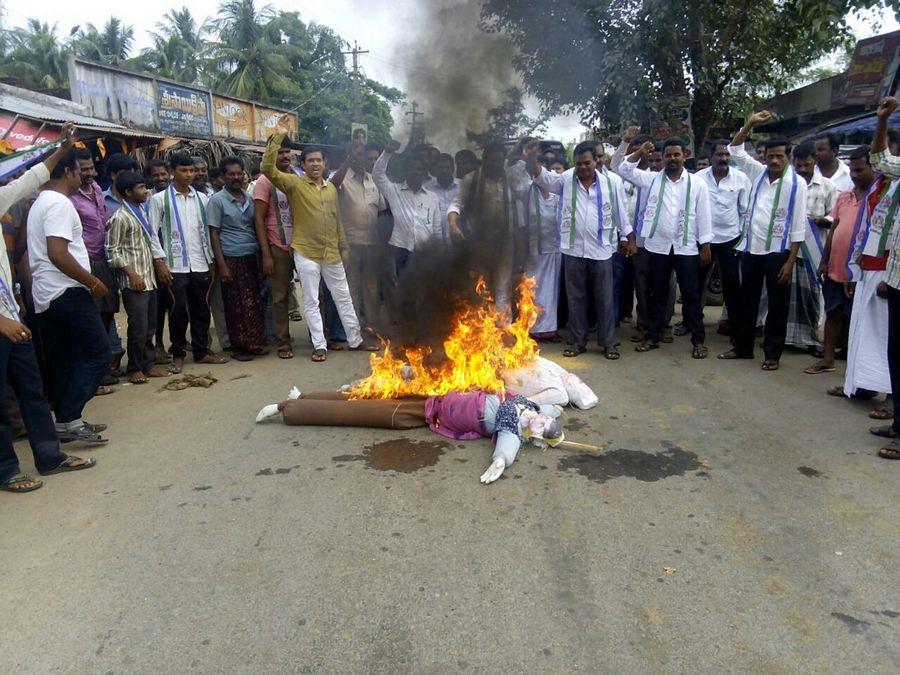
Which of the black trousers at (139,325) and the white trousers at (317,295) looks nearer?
the black trousers at (139,325)

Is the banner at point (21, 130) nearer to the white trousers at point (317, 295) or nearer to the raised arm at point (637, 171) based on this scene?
the white trousers at point (317, 295)

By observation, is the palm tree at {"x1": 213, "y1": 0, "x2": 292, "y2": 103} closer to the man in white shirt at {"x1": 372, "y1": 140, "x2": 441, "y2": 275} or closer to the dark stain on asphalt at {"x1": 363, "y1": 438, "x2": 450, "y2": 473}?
the man in white shirt at {"x1": 372, "y1": 140, "x2": 441, "y2": 275}

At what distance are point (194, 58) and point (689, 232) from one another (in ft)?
103

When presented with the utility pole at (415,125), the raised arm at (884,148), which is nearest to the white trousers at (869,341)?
the raised arm at (884,148)

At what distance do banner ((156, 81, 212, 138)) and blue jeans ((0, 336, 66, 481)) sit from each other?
1384 cm

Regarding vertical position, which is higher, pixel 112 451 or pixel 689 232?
pixel 689 232

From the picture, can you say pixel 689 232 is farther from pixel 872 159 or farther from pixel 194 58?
pixel 194 58

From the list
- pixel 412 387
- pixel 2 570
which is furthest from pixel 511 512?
pixel 2 570

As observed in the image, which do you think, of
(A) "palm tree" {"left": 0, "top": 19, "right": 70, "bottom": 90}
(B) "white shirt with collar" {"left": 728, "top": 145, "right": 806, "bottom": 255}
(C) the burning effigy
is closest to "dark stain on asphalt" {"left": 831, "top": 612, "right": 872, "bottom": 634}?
(C) the burning effigy

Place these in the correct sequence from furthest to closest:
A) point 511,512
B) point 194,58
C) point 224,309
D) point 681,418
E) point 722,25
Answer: point 194,58 < point 722,25 < point 224,309 < point 681,418 < point 511,512

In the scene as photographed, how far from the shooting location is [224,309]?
285 inches

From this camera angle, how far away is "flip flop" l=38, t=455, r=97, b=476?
4.17m

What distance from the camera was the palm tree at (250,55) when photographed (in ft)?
92.9

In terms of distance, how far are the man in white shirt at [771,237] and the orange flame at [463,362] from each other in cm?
266
